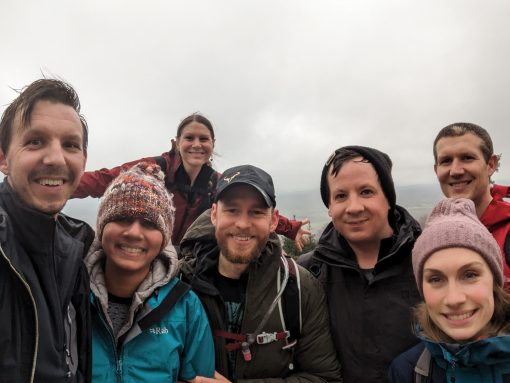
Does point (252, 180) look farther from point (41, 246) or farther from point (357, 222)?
point (41, 246)

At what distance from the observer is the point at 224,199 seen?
4191 mm

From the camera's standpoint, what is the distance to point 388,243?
409cm

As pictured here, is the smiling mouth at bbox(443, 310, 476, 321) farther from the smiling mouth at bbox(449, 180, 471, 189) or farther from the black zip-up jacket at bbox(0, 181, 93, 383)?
the black zip-up jacket at bbox(0, 181, 93, 383)

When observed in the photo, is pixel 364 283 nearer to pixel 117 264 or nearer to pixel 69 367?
pixel 117 264

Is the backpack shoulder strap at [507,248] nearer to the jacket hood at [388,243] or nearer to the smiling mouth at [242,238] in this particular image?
the jacket hood at [388,243]

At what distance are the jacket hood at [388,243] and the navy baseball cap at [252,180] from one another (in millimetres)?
→ 880

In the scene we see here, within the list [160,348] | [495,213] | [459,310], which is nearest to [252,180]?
[160,348]

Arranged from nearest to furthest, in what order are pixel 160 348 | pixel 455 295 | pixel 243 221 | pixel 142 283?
pixel 455 295, pixel 160 348, pixel 142 283, pixel 243 221

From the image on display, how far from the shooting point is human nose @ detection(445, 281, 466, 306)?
2.97 metres

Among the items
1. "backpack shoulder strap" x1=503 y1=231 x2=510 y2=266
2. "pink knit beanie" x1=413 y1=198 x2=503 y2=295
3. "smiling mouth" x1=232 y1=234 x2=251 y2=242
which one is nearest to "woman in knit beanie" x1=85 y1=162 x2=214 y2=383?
"smiling mouth" x1=232 y1=234 x2=251 y2=242

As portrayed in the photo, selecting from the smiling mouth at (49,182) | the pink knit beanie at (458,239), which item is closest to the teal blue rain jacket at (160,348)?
the smiling mouth at (49,182)

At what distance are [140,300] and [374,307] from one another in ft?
8.13

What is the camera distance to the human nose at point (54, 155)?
8.74 ft

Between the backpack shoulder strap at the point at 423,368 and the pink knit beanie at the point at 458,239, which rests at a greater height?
the pink knit beanie at the point at 458,239
